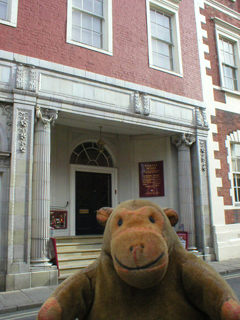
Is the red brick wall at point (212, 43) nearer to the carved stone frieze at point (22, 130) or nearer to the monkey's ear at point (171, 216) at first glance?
the carved stone frieze at point (22, 130)

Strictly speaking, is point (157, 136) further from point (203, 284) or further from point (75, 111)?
point (203, 284)

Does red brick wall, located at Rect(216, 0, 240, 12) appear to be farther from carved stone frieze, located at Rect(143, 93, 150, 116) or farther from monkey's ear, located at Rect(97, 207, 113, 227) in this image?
monkey's ear, located at Rect(97, 207, 113, 227)

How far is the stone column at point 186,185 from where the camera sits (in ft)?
33.9

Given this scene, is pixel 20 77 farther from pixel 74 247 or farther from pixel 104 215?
pixel 104 215

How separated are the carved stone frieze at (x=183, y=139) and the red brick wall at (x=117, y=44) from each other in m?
1.52

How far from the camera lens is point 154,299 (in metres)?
2.15

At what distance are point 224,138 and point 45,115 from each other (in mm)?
7166

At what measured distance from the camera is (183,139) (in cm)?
1084

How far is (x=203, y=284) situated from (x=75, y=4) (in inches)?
374

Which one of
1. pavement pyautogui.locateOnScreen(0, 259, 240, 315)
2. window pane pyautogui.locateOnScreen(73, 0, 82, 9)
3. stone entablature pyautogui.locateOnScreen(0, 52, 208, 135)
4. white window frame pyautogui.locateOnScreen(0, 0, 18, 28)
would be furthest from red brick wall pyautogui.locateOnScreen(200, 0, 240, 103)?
pavement pyautogui.locateOnScreen(0, 259, 240, 315)

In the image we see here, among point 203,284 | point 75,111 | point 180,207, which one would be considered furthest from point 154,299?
point 180,207

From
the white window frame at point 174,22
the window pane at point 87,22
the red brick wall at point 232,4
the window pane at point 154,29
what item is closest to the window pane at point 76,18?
the window pane at point 87,22

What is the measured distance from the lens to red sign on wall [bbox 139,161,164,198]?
1118cm

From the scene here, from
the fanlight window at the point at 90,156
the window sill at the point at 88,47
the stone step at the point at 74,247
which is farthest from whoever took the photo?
the fanlight window at the point at 90,156
